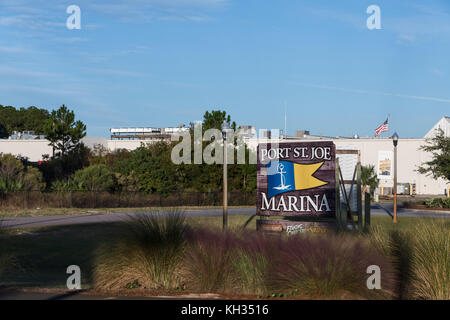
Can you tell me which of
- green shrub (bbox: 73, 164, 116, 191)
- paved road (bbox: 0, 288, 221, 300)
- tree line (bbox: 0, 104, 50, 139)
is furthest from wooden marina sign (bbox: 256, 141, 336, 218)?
tree line (bbox: 0, 104, 50, 139)

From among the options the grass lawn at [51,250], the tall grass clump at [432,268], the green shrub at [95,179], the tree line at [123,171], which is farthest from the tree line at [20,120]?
the tall grass clump at [432,268]

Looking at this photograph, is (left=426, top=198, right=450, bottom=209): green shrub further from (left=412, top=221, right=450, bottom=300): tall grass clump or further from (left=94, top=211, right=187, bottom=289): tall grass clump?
(left=94, top=211, right=187, bottom=289): tall grass clump

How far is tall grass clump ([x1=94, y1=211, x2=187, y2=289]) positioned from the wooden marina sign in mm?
5663

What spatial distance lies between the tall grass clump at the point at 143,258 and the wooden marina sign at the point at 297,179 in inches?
223

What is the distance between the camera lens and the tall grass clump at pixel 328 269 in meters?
9.19

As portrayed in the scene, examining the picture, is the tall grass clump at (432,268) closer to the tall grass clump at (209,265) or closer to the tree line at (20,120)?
the tall grass clump at (209,265)

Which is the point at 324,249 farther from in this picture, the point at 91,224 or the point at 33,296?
the point at 91,224

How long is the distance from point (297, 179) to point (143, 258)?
6778 mm

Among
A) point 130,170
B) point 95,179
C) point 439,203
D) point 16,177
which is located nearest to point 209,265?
point 16,177

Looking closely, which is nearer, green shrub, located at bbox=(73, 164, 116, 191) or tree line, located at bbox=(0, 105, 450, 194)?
tree line, located at bbox=(0, 105, 450, 194)

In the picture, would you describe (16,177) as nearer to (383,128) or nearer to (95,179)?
(95,179)

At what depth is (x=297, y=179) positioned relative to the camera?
54.1 ft

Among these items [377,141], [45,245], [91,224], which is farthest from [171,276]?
[377,141]

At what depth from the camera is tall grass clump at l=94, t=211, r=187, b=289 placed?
10.8 metres
